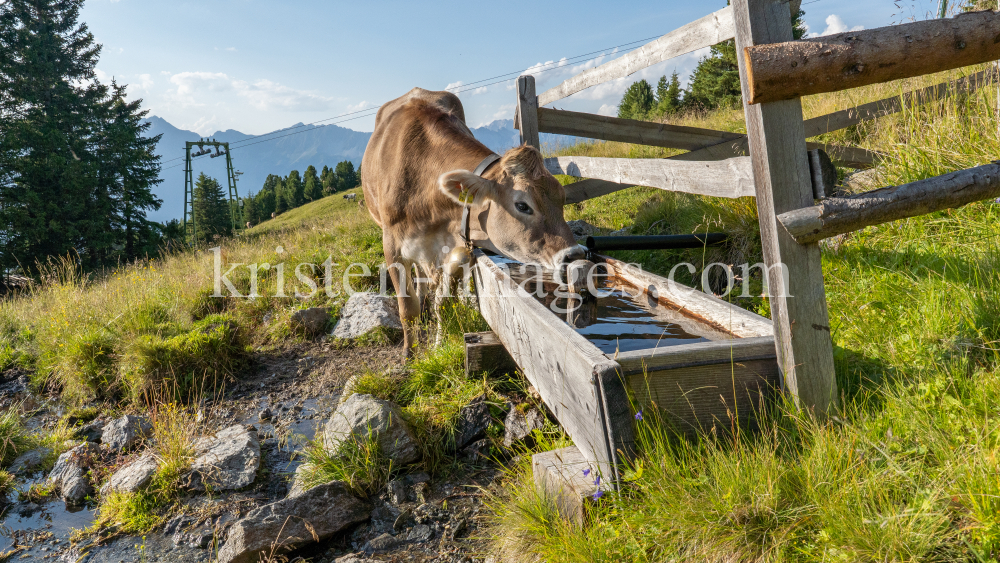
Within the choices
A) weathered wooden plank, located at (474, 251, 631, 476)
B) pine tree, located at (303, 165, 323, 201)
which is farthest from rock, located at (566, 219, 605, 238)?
pine tree, located at (303, 165, 323, 201)

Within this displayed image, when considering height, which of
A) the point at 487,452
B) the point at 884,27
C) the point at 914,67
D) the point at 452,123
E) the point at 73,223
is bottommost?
the point at 487,452

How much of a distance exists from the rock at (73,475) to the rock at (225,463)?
779 mm

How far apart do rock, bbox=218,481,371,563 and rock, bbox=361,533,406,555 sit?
0.68ft

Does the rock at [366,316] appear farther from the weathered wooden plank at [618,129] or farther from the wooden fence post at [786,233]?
the wooden fence post at [786,233]

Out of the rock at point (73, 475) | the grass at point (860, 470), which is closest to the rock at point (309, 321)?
the rock at point (73, 475)

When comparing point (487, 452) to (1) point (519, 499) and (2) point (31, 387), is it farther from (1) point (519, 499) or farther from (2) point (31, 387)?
(2) point (31, 387)

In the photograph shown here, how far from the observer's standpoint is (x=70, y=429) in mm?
5141

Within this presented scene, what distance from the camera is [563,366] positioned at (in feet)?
8.20

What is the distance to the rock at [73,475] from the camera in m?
Result: 3.87

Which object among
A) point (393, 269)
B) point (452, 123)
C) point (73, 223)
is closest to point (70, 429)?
point (393, 269)

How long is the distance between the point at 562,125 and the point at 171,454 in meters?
4.91

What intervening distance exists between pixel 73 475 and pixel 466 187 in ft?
11.5

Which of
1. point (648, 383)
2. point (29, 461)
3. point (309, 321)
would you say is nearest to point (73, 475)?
point (29, 461)

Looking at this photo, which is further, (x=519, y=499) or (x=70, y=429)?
(x=70, y=429)
